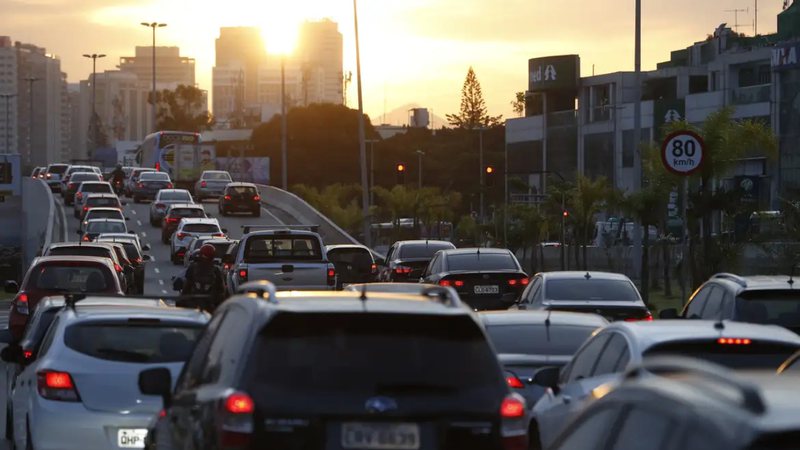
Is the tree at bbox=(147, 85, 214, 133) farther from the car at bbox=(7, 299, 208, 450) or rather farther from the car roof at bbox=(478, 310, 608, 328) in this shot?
the car at bbox=(7, 299, 208, 450)

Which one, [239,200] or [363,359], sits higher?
[239,200]

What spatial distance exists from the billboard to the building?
6cm

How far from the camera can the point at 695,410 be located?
4.15 meters

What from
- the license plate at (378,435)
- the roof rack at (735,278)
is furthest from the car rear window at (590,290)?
the license plate at (378,435)

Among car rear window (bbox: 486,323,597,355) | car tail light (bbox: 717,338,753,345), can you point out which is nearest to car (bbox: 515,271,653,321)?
car rear window (bbox: 486,323,597,355)

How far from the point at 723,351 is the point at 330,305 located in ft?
12.7

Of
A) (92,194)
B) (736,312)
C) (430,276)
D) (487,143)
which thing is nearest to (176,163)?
(92,194)

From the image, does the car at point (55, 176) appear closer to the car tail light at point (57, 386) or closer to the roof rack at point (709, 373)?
the car tail light at point (57, 386)

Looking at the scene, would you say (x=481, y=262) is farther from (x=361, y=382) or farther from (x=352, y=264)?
(x=361, y=382)

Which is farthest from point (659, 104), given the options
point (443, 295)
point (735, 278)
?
point (443, 295)

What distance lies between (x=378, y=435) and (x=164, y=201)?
66.5m

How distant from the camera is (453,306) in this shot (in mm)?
8047

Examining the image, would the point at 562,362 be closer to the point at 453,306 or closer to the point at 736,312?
the point at 736,312

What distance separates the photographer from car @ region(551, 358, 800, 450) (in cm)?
387
